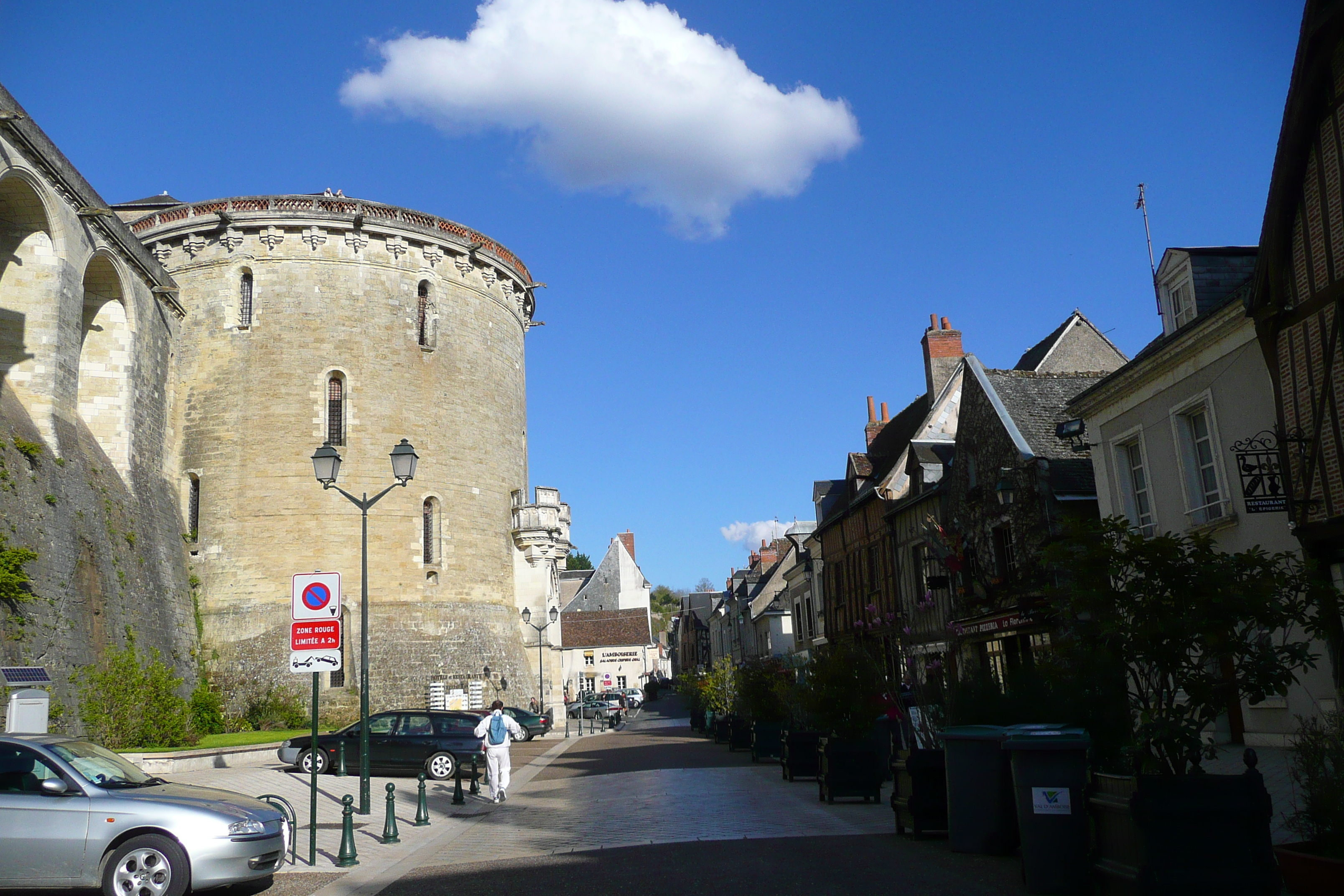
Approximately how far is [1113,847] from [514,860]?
17.4 ft

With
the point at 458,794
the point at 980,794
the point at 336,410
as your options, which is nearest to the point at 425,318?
the point at 336,410

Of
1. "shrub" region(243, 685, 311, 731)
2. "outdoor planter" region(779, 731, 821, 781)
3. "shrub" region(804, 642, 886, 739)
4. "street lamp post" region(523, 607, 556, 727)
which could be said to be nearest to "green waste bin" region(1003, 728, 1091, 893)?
"shrub" region(804, 642, 886, 739)

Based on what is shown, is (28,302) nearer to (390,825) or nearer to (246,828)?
(390,825)

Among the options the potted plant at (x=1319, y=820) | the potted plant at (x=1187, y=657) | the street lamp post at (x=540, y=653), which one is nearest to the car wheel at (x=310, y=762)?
the street lamp post at (x=540, y=653)

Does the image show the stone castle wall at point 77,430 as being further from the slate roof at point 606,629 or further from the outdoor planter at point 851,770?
the slate roof at point 606,629

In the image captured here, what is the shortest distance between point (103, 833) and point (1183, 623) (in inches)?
306

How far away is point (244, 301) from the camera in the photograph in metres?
30.4

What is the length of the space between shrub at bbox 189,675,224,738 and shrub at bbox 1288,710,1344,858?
939 inches

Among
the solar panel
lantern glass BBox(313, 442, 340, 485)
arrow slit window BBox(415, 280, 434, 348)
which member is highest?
arrow slit window BBox(415, 280, 434, 348)

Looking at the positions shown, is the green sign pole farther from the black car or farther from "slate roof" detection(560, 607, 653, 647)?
"slate roof" detection(560, 607, 653, 647)

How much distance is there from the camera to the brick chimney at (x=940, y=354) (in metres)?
24.6

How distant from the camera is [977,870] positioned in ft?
24.2

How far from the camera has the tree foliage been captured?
6203mm

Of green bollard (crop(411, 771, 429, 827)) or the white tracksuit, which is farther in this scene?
the white tracksuit
